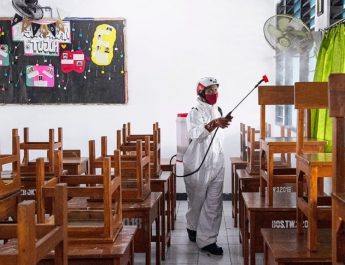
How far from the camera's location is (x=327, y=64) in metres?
3.73

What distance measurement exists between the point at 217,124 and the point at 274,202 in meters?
0.90

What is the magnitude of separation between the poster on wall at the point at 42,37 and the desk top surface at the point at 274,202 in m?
3.85

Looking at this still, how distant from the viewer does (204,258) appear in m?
4.08

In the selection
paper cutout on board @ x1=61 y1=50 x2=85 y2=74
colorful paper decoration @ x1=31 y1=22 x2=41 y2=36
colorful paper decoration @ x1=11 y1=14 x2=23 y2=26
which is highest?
colorful paper decoration @ x1=11 y1=14 x2=23 y2=26

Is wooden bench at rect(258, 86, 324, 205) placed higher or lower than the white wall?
lower

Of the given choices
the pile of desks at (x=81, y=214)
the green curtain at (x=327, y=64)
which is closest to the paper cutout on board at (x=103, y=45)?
the pile of desks at (x=81, y=214)

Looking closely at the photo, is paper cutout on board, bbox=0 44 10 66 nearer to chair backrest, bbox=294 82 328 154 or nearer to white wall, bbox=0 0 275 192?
white wall, bbox=0 0 275 192

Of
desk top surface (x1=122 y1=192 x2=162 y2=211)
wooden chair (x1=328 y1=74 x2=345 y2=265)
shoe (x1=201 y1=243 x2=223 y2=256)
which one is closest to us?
wooden chair (x1=328 y1=74 x2=345 y2=265)

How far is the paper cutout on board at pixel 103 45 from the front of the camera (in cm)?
646

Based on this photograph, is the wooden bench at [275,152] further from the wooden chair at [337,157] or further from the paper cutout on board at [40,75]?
the paper cutout on board at [40,75]

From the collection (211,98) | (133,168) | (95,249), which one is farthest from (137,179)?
(211,98)

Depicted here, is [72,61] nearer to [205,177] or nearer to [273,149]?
[205,177]

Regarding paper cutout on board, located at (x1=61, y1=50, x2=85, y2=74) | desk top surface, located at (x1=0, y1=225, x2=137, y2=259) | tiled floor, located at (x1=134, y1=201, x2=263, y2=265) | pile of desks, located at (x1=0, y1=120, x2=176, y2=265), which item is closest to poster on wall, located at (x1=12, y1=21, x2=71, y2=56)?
paper cutout on board, located at (x1=61, y1=50, x2=85, y2=74)

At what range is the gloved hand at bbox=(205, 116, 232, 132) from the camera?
390cm
